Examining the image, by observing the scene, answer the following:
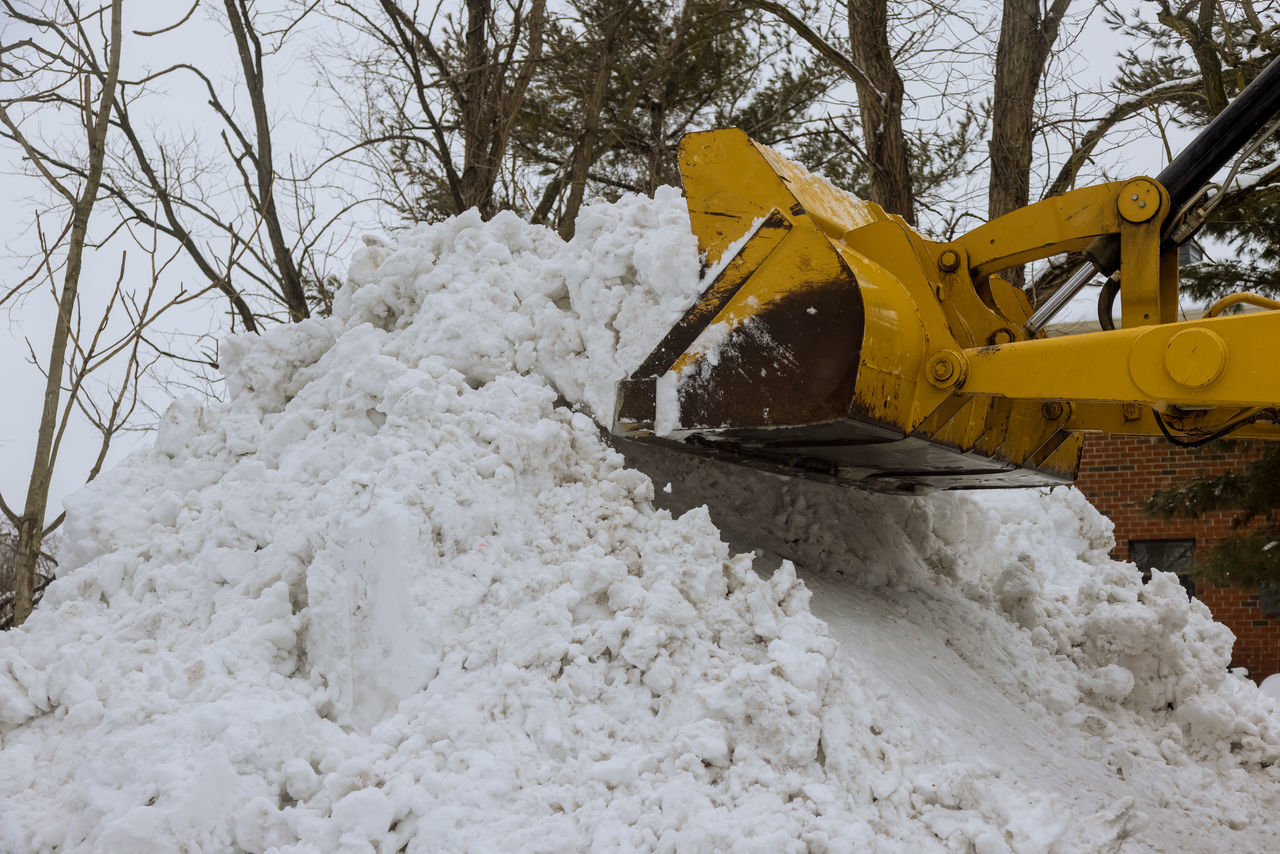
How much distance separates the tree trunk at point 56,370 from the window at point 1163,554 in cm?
1113

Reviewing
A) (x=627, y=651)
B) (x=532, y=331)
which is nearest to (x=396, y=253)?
(x=532, y=331)

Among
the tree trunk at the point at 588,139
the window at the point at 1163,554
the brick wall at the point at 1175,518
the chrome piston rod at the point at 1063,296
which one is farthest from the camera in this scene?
the window at the point at 1163,554

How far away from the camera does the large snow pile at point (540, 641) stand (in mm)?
2789

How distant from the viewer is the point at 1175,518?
1175cm

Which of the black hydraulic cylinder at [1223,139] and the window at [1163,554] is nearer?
the black hydraulic cylinder at [1223,139]

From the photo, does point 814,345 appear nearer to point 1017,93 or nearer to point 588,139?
point 1017,93

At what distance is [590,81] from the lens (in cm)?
1111

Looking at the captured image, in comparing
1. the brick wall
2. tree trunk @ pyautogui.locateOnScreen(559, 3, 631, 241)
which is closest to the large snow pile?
tree trunk @ pyautogui.locateOnScreen(559, 3, 631, 241)

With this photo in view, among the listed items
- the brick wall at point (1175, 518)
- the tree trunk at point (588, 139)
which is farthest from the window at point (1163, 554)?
the tree trunk at point (588, 139)

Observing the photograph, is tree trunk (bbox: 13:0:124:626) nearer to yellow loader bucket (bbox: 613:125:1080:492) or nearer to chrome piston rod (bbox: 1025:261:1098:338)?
yellow loader bucket (bbox: 613:125:1080:492)

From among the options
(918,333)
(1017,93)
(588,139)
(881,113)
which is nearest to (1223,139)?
(918,333)

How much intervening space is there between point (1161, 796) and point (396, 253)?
3759 millimetres

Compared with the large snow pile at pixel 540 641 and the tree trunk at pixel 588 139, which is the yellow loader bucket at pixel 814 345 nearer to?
the large snow pile at pixel 540 641

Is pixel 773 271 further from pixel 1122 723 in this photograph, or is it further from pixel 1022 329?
pixel 1122 723
